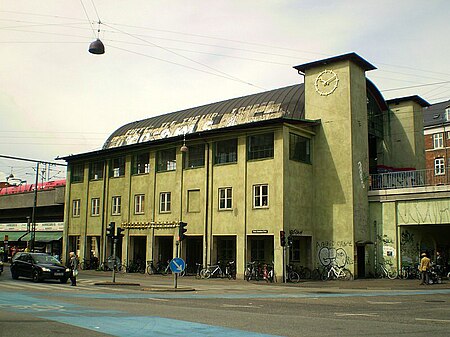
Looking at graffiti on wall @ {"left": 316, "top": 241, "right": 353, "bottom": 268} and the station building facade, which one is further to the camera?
the station building facade

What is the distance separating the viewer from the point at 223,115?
4166 centimetres

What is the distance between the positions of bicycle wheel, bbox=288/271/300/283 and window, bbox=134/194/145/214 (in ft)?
48.4

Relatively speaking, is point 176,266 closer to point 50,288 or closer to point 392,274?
point 50,288

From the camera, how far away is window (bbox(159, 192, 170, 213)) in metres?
40.0

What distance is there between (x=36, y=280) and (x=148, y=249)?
13.6 metres

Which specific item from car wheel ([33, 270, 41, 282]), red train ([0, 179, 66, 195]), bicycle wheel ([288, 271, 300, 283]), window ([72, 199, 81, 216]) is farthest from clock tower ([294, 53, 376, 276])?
red train ([0, 179, 66, 195])

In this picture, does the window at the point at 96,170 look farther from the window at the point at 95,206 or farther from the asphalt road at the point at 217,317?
the asphalt road at the point at 217,317

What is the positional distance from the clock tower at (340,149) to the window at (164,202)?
11.2 m

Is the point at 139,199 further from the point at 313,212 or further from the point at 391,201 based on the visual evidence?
the point at 391,201

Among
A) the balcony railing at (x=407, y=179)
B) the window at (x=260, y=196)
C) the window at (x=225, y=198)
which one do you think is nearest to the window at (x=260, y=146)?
the window at (x=260, y=196)

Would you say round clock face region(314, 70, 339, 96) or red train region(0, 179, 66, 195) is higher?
round clock face region(314, 70, 339, 96)

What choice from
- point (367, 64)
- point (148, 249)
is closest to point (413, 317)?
point (367, 64)

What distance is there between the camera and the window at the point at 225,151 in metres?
36.2

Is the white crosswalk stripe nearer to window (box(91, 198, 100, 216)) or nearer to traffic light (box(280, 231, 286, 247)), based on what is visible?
traffic light (box(280, 231, 286, 247))
